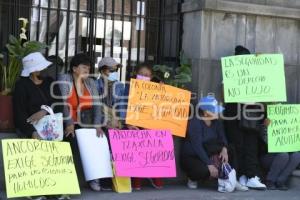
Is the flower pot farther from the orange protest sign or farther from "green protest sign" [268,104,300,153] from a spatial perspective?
"green protest sign" [268,104,300,153]

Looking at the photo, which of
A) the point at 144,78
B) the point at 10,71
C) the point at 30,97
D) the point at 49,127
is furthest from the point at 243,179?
the point at 10,71

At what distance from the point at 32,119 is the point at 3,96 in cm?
62

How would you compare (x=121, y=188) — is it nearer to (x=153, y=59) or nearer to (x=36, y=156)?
(x=36, y=156)

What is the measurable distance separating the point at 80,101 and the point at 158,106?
1142mm

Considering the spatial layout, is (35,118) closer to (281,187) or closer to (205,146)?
(205,146)

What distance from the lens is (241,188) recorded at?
26.1 ft

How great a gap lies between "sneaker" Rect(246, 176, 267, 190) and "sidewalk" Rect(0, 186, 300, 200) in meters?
0.10

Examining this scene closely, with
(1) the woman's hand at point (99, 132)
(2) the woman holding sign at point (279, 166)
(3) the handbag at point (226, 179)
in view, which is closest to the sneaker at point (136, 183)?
(1) the woman's hand at point (99, 132)

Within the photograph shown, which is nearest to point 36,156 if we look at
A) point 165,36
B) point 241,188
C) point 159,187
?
point 159,187

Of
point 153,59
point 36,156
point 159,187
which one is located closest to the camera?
point 36,156

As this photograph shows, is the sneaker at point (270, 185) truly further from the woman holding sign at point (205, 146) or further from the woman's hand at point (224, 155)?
the woman's hand at point (224, 155)

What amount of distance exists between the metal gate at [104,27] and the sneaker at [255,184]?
2171 millimetres

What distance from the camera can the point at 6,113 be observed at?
7266mm

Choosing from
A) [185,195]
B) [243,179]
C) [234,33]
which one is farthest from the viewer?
[234,33]
